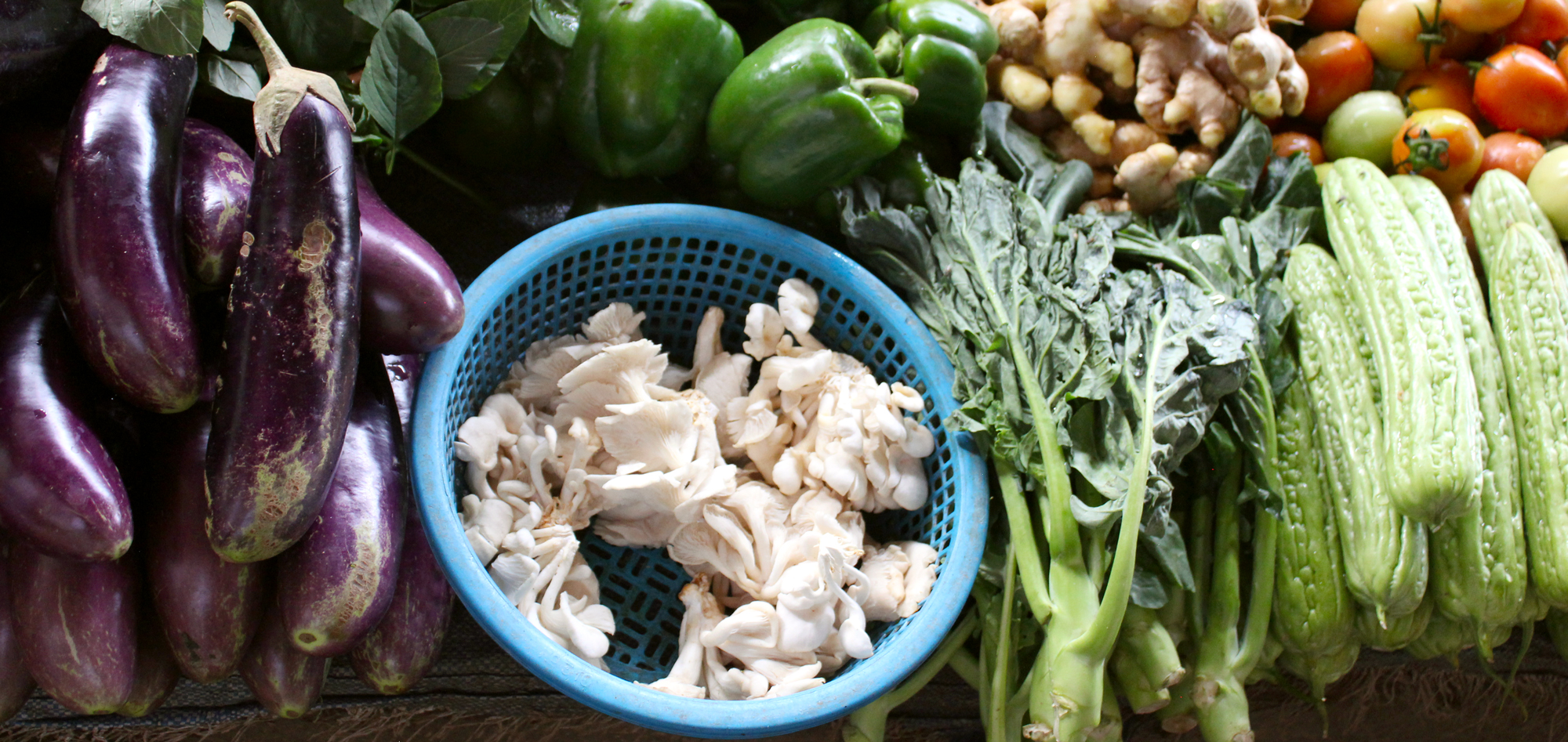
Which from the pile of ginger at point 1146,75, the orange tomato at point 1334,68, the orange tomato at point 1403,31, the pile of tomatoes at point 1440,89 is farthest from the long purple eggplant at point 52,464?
the orange tomato at point 1403,31

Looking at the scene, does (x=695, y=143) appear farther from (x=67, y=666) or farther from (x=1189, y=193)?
(x=67, y=666)

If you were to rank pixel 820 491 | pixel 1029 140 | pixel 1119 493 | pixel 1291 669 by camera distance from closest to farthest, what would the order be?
pixel 1119 493, pixel 820 491, pixel 1291 669, pixel 1029 140

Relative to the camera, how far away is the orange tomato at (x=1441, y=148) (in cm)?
132

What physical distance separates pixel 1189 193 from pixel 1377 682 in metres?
0.72

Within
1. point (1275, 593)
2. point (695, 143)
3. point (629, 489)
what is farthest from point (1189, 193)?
point (629, 489)

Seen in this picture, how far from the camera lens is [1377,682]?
1296 millimetres

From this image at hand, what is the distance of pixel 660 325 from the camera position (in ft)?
3.94

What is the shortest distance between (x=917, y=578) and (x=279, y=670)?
23.8 inches

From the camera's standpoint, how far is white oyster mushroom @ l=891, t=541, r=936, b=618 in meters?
0.96

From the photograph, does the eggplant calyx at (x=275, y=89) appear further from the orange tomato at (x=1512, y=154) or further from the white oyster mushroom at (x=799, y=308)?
the orange tomato at (x=1512, y=154)

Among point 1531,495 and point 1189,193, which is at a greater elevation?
point 1189,193

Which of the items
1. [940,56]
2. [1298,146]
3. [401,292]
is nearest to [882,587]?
[401,292]

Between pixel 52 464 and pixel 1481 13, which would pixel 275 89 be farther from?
pixel 1481 13

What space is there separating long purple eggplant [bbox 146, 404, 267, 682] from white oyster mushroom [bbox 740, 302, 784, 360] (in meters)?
0.53
